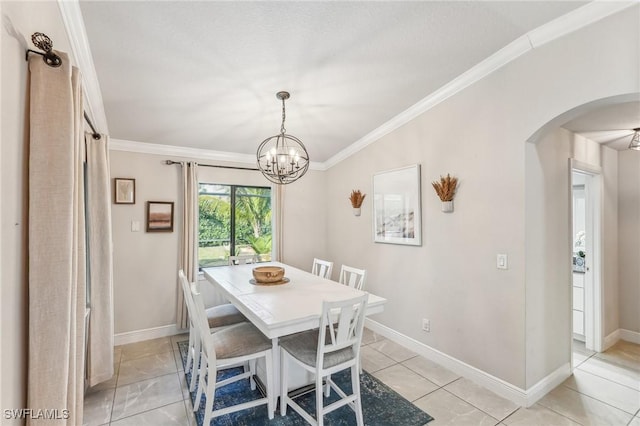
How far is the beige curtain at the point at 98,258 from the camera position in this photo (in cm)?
236

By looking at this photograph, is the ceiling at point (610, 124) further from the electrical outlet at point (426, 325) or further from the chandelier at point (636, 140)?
the electrical outlet at point (426, 325)

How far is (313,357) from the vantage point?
205 centimetres

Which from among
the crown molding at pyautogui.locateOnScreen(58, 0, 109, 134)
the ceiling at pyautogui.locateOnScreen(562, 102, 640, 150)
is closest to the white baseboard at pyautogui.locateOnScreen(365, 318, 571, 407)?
the ceiling at pyautogui.locateOnScreen(562, 102, 640, 150)

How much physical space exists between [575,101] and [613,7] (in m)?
0.55

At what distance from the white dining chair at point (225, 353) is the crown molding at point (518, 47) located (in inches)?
106

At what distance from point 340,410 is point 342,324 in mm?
832

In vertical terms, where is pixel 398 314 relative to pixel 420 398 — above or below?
above

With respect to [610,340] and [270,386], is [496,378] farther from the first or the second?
[610,340]

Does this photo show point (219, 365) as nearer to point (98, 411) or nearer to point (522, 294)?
point (98, 411)

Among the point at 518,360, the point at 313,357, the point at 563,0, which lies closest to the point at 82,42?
the point at 313,357

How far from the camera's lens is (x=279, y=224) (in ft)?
14.7

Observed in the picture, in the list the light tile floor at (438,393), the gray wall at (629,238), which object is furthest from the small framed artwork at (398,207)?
the gray wall at (629,238)

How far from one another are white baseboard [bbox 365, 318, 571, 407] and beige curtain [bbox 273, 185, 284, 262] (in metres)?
2.10

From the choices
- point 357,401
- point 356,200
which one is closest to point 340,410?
point 357,401
